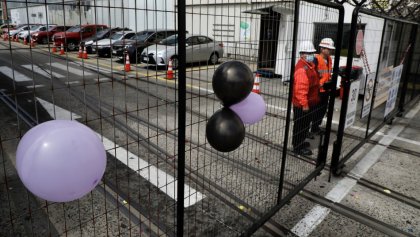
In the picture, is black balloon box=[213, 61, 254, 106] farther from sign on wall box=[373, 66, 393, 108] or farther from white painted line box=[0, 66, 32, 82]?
white painted line box=[0, 66, 32, 82]

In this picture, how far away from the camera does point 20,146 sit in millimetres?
1571

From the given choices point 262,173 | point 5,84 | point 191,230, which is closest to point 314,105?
point 262,173

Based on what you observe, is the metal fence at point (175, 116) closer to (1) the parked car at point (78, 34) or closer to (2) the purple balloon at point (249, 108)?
(1) the parked car at point (78, 34)

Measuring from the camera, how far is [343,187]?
4.38 metres

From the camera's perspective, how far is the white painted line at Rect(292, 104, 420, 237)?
3443 mm

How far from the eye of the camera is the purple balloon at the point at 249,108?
277 cm

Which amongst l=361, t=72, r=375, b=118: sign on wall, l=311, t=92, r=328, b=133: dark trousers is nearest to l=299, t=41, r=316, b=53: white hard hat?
l=311, t=92, r=328, b=133: dark trousers

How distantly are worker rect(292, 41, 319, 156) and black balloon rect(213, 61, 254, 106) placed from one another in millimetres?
2462

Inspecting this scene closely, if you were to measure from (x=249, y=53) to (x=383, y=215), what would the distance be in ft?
8.25

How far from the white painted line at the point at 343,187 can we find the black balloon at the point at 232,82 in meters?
1.79

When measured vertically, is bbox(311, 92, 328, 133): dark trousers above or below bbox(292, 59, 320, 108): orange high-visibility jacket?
below

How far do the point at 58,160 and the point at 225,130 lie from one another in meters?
1.25

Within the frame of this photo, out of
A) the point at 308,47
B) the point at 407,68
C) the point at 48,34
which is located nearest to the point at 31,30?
the point at 48,34

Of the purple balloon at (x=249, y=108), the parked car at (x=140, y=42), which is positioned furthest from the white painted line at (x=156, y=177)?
the parked car at (x=140, y=42)
